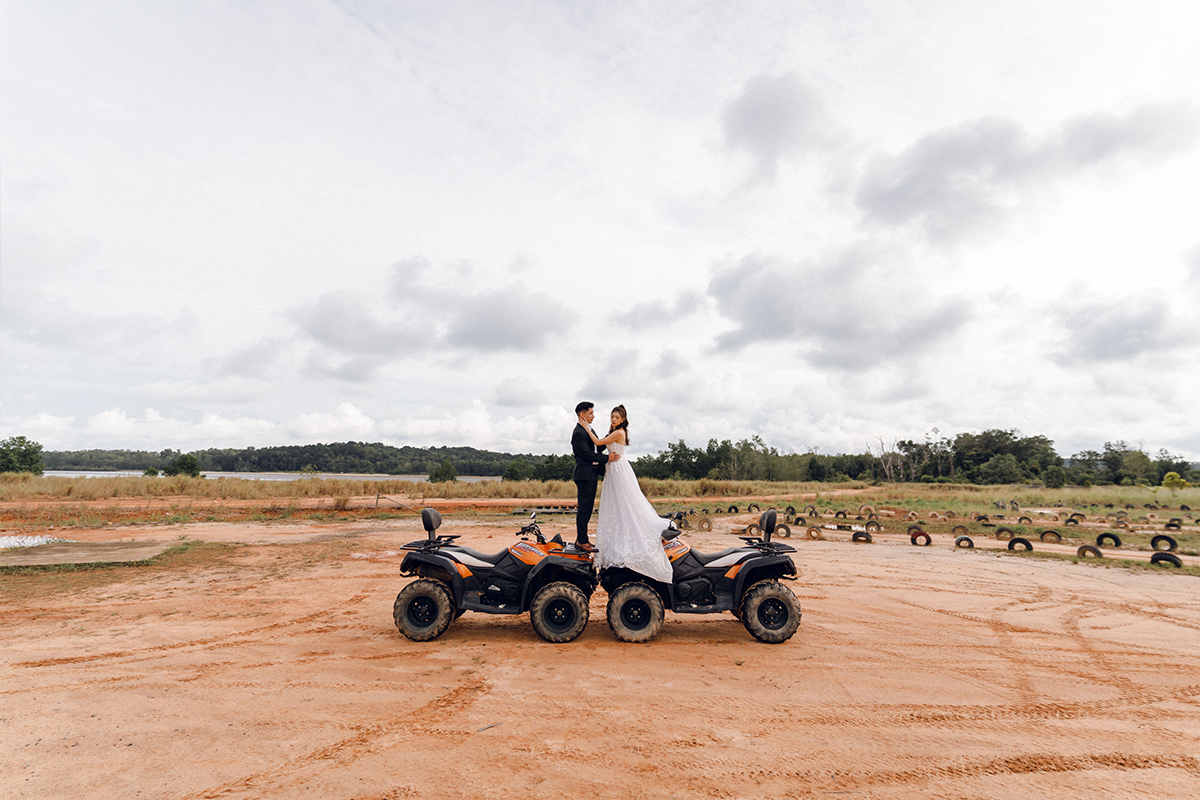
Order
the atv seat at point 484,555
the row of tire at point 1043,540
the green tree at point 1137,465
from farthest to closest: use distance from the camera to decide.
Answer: the green tree at point 1137,465, the row of tire at point 1043,540, the atv seat at point 484,555

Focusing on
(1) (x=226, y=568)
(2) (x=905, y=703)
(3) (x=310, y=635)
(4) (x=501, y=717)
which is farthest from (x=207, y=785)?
(1) (x=226, y=568)

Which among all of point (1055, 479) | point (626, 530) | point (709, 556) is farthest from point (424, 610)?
point (1055, 479)

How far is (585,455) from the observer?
21.6ft

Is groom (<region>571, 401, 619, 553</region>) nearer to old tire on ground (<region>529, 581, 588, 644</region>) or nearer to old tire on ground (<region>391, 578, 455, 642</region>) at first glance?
old tire on ground (<region>529, 581, 588, 644</region>)

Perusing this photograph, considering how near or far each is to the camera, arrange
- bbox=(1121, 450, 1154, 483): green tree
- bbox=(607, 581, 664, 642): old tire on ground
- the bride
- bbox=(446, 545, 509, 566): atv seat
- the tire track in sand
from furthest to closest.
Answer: bbox=(1121, 450, 1154, 483): green tree, bbox=(446, 545, 509, 566): atv seat, bbox=(607, 581, 664, 642): old tire on ground, the bride, the tire track in sand

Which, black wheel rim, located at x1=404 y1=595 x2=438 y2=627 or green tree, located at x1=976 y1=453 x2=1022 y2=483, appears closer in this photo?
black wheel rim, located at x1=404 y1=595 x2=438 y2=627

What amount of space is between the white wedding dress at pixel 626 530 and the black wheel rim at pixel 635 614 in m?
0.45

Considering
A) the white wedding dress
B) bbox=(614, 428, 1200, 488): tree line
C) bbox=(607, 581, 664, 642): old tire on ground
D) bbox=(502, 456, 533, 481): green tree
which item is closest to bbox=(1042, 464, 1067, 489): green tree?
bbox=(614, 428, 1200, 488): tree line

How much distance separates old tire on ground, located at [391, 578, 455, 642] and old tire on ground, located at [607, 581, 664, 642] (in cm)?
203

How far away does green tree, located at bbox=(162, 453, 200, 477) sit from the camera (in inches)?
2112

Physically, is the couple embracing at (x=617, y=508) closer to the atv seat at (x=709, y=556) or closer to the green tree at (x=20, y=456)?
the atv seat at (x=709, y=556)

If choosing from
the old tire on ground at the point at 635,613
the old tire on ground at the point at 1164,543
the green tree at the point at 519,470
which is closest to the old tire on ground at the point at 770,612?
the old tire on ground at the point at 635,613

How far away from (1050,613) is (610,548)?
24.0ft

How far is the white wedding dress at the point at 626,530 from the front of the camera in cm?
648
